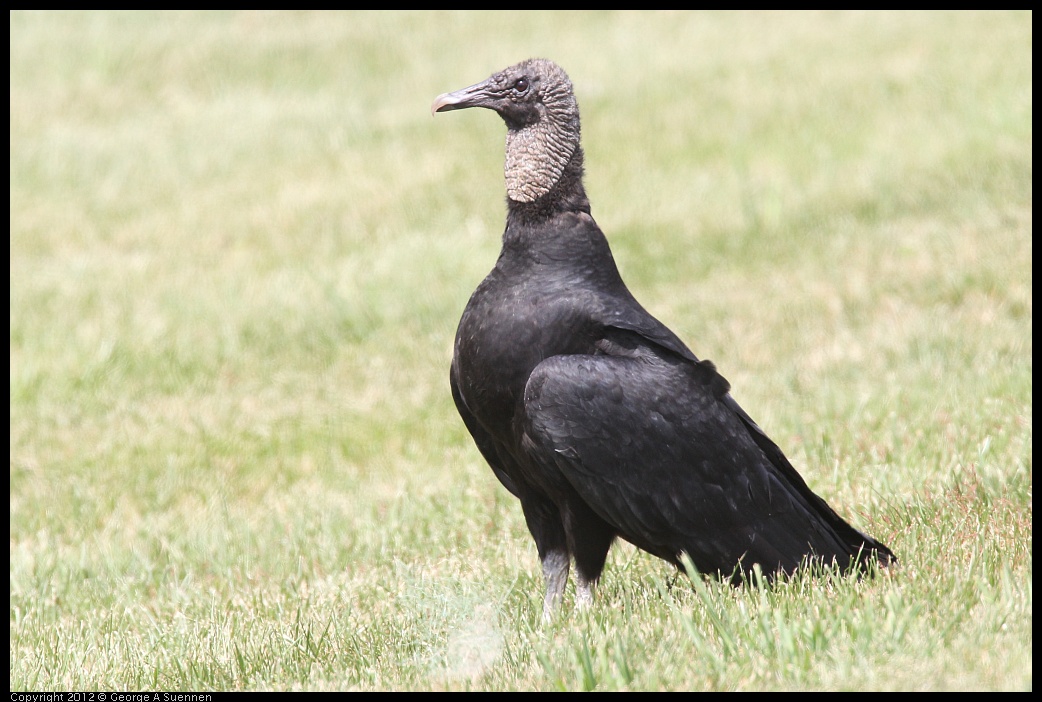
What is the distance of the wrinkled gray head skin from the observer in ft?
13.4

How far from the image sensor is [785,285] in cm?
824

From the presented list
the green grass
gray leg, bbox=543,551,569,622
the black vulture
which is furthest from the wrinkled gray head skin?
the green grass

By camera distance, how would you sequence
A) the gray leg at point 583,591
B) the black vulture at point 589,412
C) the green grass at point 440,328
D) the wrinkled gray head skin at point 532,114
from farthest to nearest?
the wrinkled gray head skin at point 532,114, the gray leg at point 583,591, the black vulture at point 589,412, the green grass at point 440,328

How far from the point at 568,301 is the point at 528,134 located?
0.67 metres

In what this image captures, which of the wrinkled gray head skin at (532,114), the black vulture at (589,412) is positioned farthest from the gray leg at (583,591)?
the wrinkled gray head skin at (532,114)

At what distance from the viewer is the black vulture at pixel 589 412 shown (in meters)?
3.74

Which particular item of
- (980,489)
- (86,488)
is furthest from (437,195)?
(980,489)

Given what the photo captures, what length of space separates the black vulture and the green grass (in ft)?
0.77

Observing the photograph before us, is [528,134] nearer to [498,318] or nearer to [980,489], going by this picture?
[498,318]

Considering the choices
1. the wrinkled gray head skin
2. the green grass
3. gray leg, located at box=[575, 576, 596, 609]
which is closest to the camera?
the green grass

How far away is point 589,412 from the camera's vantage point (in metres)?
3.69

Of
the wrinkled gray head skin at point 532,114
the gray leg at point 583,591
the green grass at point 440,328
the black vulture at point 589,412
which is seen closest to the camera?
the green grass at point 440,328

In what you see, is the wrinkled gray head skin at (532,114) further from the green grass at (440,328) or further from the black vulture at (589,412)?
the green grass at (440,328)

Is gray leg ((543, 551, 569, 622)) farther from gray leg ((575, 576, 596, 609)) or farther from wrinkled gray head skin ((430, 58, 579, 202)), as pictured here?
wrinkled gray head skin ((430, 58, 579, 202))
